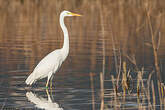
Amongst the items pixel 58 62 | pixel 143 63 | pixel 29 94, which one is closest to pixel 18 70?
pixel 58 62

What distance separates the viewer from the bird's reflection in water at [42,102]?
27.2 ft

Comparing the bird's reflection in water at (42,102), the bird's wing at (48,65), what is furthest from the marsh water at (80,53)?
the bird's wing at (48,65)

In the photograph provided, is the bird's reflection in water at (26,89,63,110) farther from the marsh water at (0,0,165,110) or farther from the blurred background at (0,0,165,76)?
the blurred background at (0,0,165,76)

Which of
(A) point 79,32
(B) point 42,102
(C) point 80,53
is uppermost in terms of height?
(A) point 79,32

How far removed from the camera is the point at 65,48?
10797 mm

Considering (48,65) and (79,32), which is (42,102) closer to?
(48,65)

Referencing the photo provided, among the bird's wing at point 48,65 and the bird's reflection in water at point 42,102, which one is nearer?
the bird's reflection in water at point 42,102

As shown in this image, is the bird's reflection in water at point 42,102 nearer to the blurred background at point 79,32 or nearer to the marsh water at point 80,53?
the marsh water at point 80,53

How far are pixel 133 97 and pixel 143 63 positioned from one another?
12.4ft

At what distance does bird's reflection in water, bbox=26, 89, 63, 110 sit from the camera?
830 cm

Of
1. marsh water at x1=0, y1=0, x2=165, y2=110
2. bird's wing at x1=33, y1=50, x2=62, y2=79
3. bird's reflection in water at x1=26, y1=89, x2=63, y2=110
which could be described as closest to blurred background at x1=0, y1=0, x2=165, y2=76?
marsh water at x1=0, y1=0, x2=165, y2=110

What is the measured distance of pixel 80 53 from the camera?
559 inches

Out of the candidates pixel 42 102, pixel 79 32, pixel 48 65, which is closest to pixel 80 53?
pixel 48 65

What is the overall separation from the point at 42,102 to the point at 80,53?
5.57 meters
